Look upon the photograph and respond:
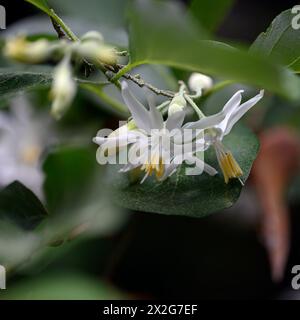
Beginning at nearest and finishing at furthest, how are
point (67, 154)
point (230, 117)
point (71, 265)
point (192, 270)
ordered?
point (230, 117), point (67, 154), point (71, 265), point (192, 270)

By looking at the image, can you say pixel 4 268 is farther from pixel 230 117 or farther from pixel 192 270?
pixel 192 270

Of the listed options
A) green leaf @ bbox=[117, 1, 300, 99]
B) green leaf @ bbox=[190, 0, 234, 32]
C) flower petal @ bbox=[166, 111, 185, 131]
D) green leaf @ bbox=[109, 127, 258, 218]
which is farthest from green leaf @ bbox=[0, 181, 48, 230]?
green leaf @ bbox=[190, 0, 234, 32]

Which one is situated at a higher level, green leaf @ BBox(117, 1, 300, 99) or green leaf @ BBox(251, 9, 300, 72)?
green leaf @ BBox(251, 9, 300, 72)

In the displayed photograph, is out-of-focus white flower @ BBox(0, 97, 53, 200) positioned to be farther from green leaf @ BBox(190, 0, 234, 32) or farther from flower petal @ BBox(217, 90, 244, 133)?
flower petal @ BBox(217, 90, 244, 133)

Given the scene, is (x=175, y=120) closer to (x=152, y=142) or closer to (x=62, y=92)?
(x=152, y=142)

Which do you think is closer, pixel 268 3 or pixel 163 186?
pixel 163 186
